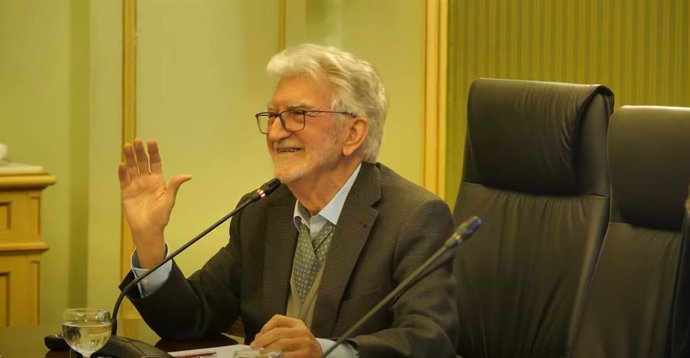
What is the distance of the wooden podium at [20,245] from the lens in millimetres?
3502

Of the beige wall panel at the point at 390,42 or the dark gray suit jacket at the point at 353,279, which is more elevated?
the beige wall panel at the point at 390,42

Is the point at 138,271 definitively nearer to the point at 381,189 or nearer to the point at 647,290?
the point at 381,189

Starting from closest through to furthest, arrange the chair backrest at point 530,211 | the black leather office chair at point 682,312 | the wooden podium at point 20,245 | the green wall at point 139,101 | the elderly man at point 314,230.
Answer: the black leather office chair at point 682,312
the elderly man at point 314,230
the chair backrest at point 530,211
the wooden podium at point 20,245
the green wall at point 139,101

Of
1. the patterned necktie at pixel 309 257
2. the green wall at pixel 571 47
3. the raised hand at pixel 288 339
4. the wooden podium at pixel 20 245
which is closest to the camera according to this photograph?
the raised hand at pixel 288 339

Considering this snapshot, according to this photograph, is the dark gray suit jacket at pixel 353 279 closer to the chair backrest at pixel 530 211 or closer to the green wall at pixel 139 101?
the chair backrest at pixel 530 211

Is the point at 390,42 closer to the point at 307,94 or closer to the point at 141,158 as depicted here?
the point at 307,94

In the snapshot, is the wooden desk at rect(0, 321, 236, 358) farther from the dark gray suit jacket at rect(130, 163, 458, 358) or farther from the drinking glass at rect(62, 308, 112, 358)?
the drinking glass at rect(62, 308, 112, 358)

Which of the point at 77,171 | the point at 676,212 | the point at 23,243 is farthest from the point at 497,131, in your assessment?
the point at 77,171

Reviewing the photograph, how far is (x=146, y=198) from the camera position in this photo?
7.56 feet

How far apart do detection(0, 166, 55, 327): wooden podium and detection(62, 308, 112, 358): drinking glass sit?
166 centimetres

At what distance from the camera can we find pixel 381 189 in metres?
2.34

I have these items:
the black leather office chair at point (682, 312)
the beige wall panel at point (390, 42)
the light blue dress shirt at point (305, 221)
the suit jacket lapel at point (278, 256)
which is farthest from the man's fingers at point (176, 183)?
the beige wall panel at point (390, 42)

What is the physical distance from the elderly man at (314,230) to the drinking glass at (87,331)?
0.36 m

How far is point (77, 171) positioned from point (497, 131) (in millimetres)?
1844
